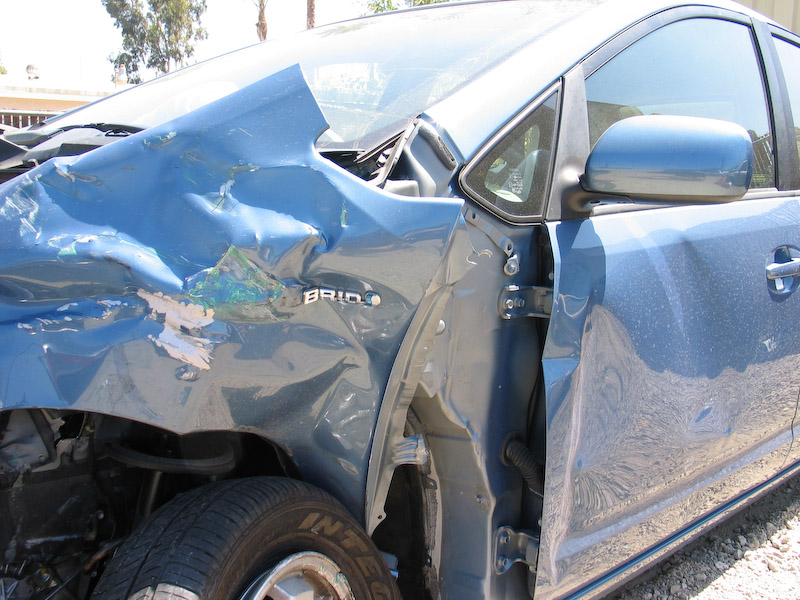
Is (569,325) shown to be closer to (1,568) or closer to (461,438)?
(461,438)

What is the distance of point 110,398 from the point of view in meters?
1.14

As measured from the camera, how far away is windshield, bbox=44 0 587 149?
1.75 meters

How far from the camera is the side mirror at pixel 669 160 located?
1646 millimetres

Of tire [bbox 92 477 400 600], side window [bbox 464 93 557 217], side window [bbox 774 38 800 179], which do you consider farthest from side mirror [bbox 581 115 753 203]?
side window [bbox 774 38 800 179]

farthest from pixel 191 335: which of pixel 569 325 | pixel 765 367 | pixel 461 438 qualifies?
pixel 765 367

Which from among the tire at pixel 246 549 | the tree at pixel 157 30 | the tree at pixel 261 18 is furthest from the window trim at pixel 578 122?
the tree at pixel 157 30

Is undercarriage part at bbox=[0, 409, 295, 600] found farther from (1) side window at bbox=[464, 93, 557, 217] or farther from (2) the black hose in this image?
(1) side window at bbox=[464, 93, 557, 217]

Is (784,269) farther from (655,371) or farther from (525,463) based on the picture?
(525,463)

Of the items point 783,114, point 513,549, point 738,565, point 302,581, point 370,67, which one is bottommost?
point 738,565

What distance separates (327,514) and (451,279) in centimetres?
51

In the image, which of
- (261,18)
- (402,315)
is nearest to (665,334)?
(402,315)

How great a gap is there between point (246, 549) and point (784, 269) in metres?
1.84

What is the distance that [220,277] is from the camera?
1.19m

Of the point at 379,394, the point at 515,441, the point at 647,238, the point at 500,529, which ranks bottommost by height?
the point at 500,529
